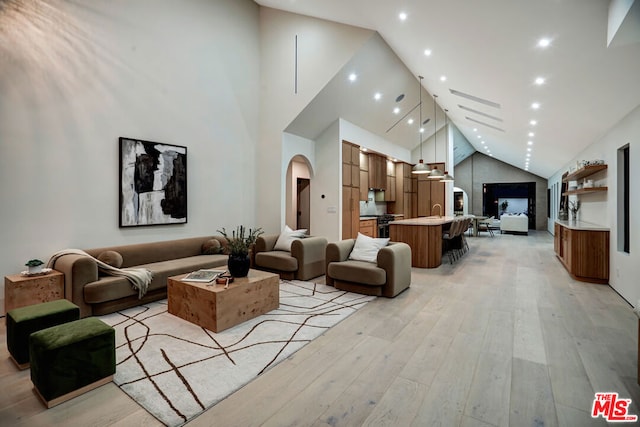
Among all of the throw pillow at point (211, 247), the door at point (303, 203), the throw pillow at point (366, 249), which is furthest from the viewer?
the door at point (303, 203)

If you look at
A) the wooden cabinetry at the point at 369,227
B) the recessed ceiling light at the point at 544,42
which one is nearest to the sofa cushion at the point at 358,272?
the recessed ceiling light at the point at 544,42

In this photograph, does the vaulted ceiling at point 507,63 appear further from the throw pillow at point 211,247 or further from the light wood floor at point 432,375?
the throw pillow at point 211,247

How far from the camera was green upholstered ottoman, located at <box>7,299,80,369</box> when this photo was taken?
7.66ft

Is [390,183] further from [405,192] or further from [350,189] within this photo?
[350,189]

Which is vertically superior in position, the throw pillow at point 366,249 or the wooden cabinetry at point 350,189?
the wooden cabinetry at point 350,189

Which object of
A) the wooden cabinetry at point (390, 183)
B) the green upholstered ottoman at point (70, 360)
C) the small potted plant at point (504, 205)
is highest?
the wooden cabinetry at point (390, 183)

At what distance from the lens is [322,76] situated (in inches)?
235

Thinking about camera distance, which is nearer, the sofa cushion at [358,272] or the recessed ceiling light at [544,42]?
the recessed ceiling light at [544,42]

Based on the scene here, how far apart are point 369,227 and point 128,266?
19.7 feet

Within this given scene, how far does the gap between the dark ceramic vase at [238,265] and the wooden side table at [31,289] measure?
1841mm

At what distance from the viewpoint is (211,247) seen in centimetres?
522

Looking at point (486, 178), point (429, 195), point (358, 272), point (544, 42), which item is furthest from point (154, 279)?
point (486, 178)

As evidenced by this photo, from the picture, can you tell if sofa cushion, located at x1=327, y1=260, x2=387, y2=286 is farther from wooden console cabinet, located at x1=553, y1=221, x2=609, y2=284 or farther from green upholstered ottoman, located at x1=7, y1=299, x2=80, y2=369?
wooden console cabinet, located at x1=553, y1=221, x2=609, y2=284

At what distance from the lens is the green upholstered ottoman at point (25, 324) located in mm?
2334
